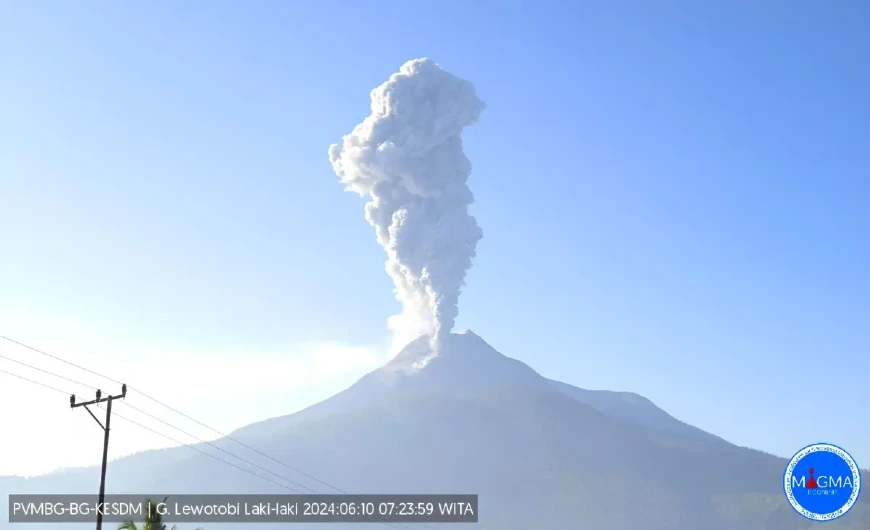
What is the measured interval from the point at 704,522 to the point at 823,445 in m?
177

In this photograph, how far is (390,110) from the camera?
574 ft

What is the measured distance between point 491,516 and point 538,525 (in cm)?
978

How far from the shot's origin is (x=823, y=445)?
33094 mm

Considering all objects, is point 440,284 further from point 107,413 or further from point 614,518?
point 107,413

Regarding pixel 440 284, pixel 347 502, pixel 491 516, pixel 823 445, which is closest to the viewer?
pixel 823 445

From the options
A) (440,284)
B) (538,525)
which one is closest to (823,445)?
(440,284)

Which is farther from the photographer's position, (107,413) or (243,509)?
(243,509)

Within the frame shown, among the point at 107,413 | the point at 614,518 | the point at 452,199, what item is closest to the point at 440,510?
the point at 614,518

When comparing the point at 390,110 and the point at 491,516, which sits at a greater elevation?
the point at 390,110

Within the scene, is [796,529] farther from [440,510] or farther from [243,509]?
[243,509]

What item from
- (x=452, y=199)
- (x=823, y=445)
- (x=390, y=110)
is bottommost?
(x=823, y=445)

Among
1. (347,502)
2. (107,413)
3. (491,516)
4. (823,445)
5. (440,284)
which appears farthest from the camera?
(491,516)

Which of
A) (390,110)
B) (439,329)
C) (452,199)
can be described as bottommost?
(439,329)

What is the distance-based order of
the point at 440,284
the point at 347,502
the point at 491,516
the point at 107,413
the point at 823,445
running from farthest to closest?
the point at 491,516, the point at 347,502, the point at 440,284, the point at 107,413, the point at 823,445
